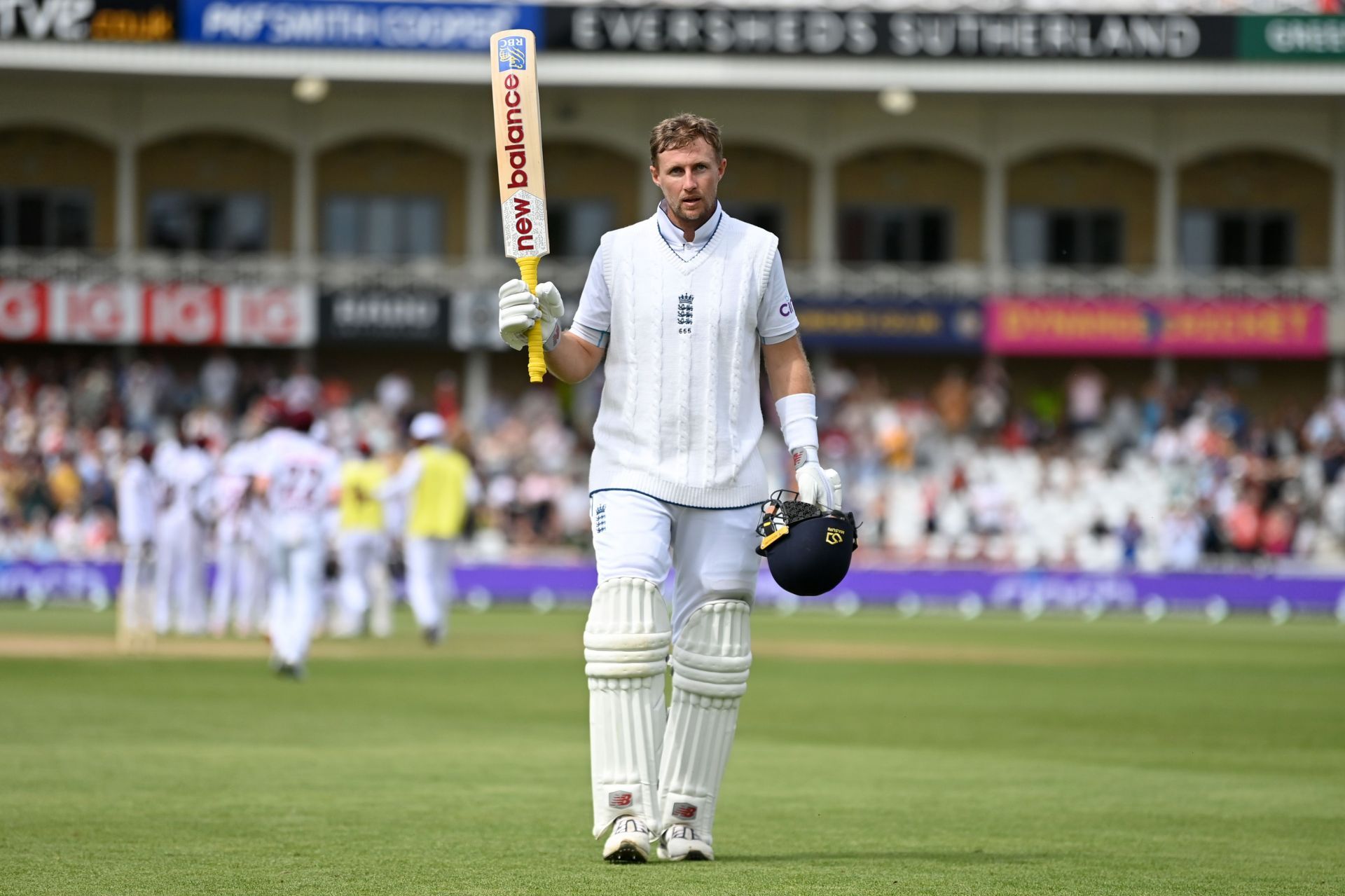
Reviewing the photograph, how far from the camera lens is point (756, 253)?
26.4 feet

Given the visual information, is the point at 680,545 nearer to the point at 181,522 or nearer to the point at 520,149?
the point at 520,149

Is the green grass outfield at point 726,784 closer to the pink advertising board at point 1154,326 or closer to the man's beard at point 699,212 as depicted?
the man's beard at point 699,212

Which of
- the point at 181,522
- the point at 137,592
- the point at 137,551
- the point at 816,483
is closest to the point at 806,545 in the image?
the point at 816,483

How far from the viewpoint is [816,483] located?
777 centimetres

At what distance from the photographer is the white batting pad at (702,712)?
783 centimetres

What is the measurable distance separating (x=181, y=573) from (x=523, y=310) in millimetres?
18742

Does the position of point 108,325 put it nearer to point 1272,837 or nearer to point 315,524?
point 315,524

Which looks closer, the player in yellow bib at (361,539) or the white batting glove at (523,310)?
the white batting glove at (523,310)

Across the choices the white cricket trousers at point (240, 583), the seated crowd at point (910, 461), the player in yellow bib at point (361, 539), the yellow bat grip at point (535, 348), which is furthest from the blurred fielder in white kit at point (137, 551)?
the yellow bat grip at point (535, 348)

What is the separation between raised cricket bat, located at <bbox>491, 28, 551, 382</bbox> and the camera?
782 centimetres

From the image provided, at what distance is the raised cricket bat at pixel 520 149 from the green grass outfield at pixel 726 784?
A: 2.09 meters

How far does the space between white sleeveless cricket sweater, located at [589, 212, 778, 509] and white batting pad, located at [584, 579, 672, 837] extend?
0.43 meters

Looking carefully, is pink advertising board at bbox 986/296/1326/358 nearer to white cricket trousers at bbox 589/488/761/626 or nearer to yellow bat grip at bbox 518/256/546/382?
white cricket trousers at bbox 589/488/761/626

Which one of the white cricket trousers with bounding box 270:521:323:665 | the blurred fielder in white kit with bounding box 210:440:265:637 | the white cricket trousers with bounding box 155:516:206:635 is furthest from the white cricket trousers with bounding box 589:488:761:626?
the white cricket trousers with bounding box 155:516:206:635
